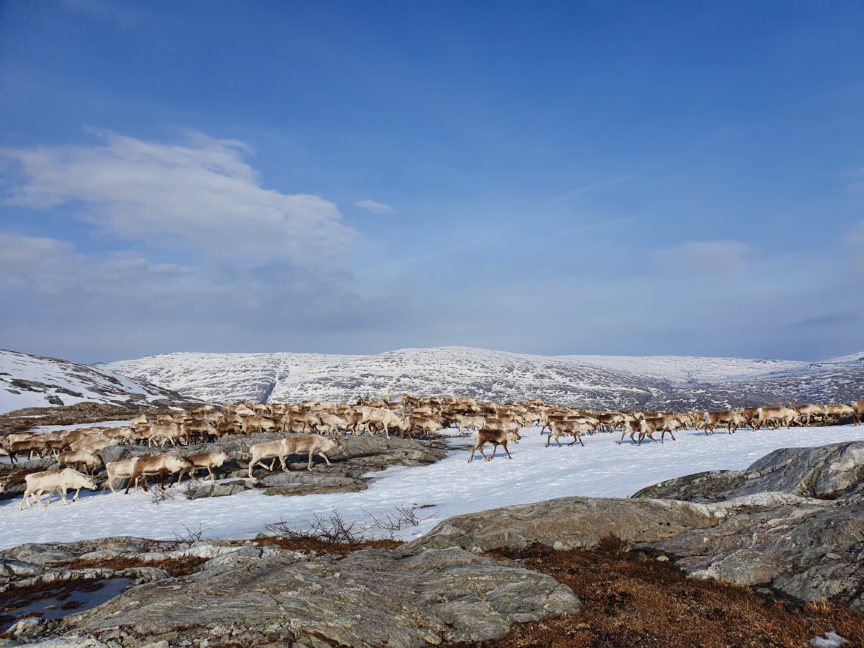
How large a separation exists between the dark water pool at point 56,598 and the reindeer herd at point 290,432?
1817cm

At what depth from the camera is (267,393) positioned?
614 ft

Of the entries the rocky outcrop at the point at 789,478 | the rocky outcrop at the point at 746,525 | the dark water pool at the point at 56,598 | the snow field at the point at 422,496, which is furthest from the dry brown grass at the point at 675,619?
the snow field at the point at 422,496

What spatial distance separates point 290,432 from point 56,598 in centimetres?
2785

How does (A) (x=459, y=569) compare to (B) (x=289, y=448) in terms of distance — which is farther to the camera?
(B) (x=289, y=448)

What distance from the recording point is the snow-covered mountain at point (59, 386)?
77.1 m

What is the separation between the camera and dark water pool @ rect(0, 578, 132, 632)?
862 cm

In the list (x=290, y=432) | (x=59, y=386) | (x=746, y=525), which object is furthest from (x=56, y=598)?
(x=59, y=386)

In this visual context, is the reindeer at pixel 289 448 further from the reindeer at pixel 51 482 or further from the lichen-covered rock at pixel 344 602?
the lichen-covered rock at pixel 344 602

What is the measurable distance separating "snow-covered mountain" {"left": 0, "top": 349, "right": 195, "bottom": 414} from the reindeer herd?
146 feet

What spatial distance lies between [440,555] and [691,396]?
19594 cm

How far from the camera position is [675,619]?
25.0ft

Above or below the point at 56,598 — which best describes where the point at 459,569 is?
above

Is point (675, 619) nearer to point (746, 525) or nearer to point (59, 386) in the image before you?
point (746, 525)

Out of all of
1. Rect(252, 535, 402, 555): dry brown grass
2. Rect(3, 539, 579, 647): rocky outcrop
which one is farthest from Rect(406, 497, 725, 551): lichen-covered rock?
Rect(3, 539, 579, 647): rocky outcrop
